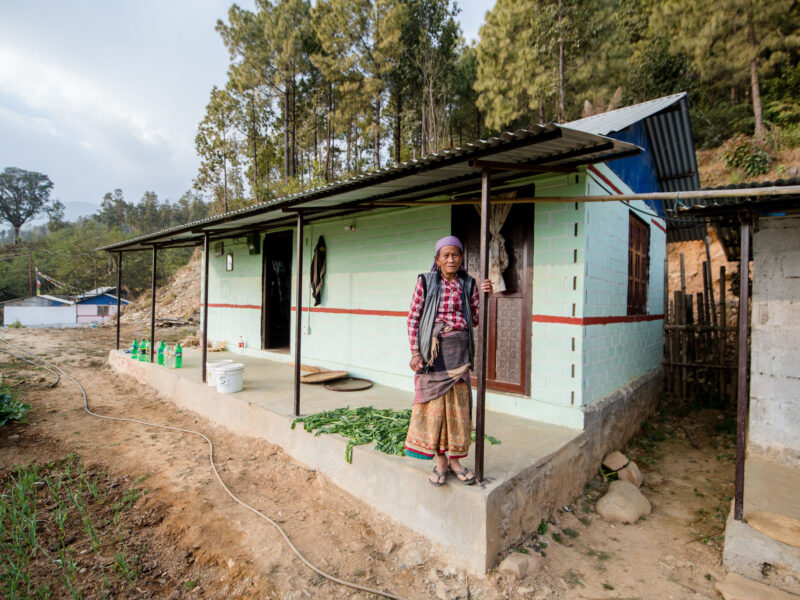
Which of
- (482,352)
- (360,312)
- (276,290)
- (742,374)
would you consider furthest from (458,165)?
(276,290)

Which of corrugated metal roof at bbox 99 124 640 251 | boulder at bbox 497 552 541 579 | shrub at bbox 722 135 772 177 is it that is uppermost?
shrub at bbox 722 135 772 177

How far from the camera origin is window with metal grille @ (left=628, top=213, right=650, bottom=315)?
617 centimetres

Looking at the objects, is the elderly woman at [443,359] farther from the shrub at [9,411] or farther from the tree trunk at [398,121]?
the tree trunk at [398,121]

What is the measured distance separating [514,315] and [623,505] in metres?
2.26

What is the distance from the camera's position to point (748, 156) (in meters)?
14.6

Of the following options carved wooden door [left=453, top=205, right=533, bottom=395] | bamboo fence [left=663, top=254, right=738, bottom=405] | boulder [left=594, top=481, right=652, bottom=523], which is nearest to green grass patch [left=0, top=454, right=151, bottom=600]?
carved wooden door [left=453, top=205, right=533, bottom=395]

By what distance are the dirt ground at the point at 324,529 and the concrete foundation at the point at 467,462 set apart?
15 cm

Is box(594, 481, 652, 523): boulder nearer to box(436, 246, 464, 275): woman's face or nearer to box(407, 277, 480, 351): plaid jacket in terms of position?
box(407, 277, 480, 351): plaid jacket

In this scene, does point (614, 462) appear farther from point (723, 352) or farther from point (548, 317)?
point (723, 352)

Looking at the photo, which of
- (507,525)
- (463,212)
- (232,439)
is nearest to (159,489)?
(232,439)

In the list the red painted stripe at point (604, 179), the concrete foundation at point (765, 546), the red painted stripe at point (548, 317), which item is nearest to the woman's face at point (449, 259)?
the red painted stripe at point (548, 317)

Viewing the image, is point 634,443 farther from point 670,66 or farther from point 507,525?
point 670,66

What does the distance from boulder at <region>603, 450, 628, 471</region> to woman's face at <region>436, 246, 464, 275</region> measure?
350 cm

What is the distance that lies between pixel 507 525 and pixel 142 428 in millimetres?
5574
